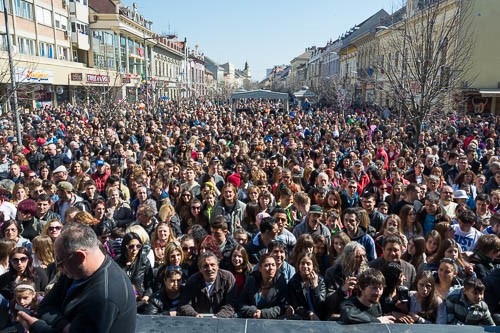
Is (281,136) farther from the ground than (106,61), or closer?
closer

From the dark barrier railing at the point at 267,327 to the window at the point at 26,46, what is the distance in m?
34.2

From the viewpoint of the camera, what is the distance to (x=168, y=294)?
4520mm

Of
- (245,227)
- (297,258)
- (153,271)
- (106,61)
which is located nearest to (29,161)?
(245,227)

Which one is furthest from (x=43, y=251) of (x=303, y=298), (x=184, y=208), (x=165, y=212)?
(x=303, y=298)

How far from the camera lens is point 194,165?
9.90 meters

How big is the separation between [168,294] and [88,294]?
2.31m

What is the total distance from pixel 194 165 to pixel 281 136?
7401 millimetres

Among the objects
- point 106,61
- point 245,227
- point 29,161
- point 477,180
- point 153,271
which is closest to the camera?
point 153,271

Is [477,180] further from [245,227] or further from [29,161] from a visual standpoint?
[29,161]

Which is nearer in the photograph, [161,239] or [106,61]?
[161,239]

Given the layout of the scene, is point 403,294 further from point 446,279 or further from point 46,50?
point 46,50

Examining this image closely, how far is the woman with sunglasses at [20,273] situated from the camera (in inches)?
171

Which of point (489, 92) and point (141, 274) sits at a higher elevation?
point (489, 92)

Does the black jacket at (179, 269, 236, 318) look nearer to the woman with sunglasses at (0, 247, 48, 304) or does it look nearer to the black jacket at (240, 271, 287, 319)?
the black jacket at (240, 271, 287, 319)
